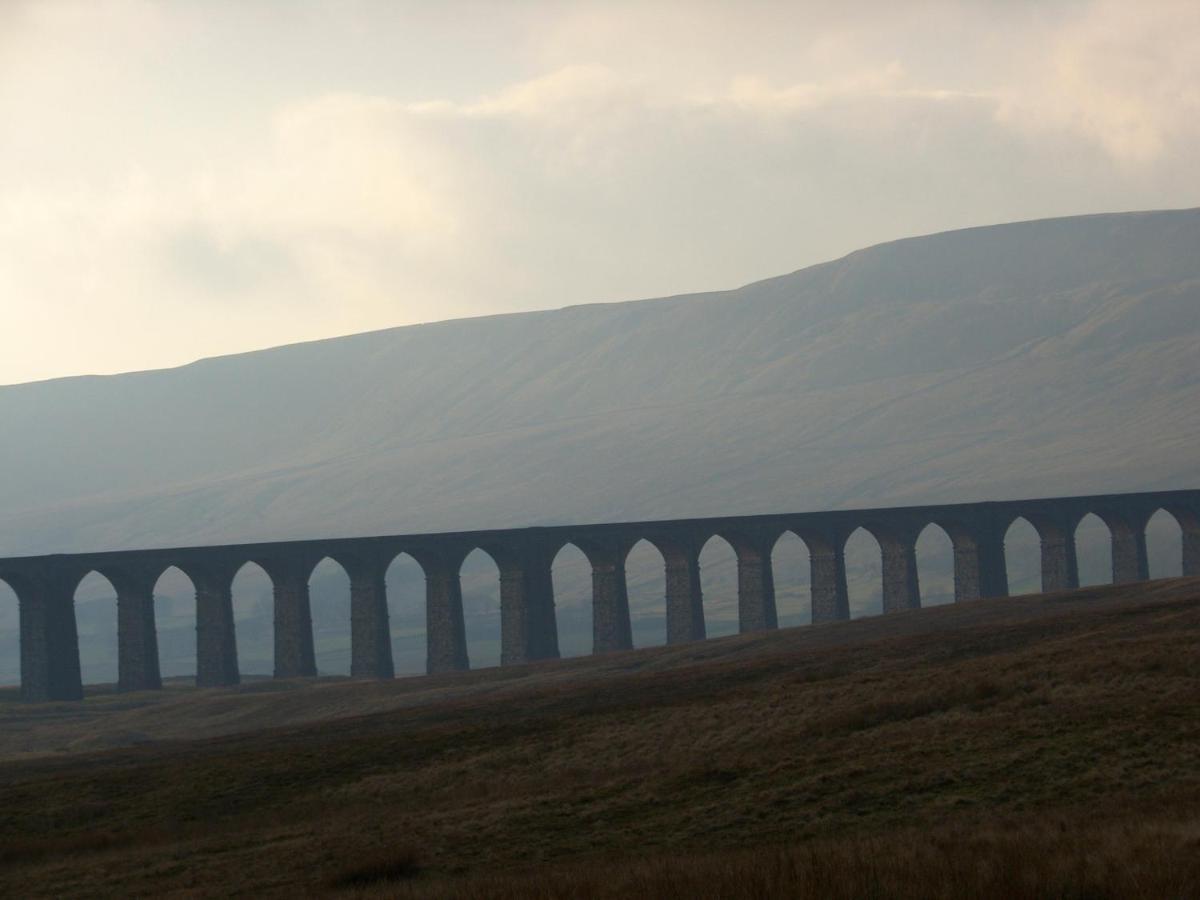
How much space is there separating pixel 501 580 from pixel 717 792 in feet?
242

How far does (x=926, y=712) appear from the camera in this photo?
33438 millimetres

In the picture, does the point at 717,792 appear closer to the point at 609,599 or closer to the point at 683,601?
the point at 609,599

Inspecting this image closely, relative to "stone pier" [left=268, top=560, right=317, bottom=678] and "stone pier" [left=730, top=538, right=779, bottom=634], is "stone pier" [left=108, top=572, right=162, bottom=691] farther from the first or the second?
"stone pier" [left=730, top=538, right=779, bottom=634]

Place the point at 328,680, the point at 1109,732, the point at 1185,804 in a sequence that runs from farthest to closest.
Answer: the point at 328,680 → the point at 1109,732 → the point at 1185,804

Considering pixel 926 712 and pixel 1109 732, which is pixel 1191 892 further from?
pixel 926 712

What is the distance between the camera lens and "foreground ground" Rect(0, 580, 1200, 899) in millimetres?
18484

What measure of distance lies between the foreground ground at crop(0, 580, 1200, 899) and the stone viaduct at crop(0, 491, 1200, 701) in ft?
143

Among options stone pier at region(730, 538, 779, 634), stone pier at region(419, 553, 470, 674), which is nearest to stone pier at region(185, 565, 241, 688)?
stone pier at region(419, 553, 470, 674)

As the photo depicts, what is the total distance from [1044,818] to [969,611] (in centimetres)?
5084

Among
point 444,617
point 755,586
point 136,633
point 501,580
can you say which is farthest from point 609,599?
point 136,633

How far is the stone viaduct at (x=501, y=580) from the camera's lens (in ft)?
295

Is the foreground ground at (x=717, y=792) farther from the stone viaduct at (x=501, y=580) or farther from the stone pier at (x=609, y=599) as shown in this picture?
the stone pier at (x=609, y=599)

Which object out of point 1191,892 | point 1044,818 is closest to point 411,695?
point 1044,818

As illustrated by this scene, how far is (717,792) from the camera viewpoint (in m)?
27.4
